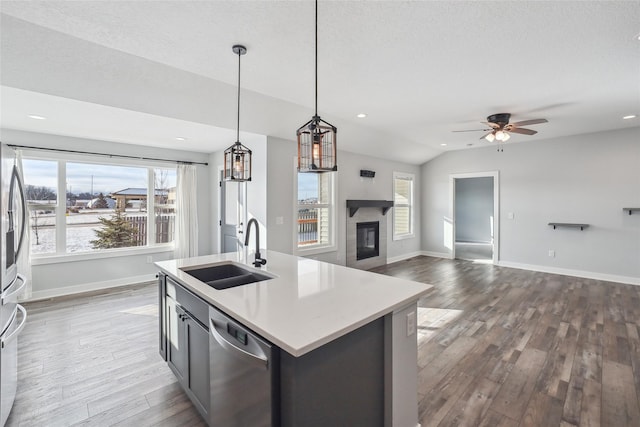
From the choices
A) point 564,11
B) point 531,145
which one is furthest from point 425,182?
point 564,11

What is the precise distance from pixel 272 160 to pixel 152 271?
2995mm

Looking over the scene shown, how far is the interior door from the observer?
16.5 ft

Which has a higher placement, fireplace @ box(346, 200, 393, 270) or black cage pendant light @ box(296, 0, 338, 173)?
black cage pendant light @ box(296, 0, 338, 173)

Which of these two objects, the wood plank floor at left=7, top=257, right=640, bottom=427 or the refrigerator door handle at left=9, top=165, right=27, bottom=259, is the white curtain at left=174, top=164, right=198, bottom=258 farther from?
the refrigerator door handle at left=9, top=165, right=27, bottom=259

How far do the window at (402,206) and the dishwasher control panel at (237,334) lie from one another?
19.7ft

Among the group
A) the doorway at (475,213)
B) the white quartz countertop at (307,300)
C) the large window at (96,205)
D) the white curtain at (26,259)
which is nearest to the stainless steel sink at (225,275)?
the white quartz countertop at (307,300)

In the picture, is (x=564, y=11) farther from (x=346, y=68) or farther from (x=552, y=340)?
(x=552, y=340)

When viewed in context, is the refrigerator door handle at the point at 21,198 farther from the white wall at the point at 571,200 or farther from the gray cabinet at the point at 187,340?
the white wall at the point at 571,200

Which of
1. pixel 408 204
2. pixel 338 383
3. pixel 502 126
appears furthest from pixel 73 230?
pixel 408 204

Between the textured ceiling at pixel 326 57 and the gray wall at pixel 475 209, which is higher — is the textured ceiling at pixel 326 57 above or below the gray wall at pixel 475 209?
above

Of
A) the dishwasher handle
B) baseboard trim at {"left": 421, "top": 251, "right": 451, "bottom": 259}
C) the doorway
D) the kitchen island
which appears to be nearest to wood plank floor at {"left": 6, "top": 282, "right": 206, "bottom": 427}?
the kitchen island

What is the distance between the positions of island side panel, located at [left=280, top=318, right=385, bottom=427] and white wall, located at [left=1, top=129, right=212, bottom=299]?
194 inches

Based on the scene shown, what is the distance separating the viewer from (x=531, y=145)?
6.00 m

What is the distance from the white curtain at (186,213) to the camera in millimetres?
5465
